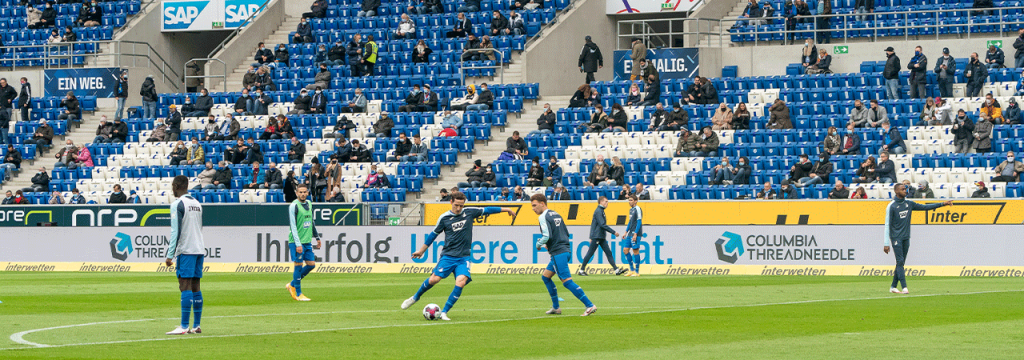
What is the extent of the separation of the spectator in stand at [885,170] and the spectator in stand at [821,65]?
6327 millimetres

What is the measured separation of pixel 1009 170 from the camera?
28.2 meters

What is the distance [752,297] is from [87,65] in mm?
33162

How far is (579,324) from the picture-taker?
1435 cm

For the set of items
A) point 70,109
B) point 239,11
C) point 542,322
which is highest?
point 239,11

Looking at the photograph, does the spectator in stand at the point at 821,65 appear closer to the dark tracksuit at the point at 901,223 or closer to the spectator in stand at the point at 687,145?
the spectator in stand at the point at 687,145

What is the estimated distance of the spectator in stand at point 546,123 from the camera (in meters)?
36.3

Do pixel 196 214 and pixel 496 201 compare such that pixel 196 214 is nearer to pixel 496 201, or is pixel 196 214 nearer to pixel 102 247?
pixel 496 201

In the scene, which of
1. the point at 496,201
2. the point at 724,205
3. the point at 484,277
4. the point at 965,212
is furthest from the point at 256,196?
the point at 965,212

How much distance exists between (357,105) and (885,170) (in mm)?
16565

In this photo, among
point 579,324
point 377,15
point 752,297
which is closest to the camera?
point 579,324

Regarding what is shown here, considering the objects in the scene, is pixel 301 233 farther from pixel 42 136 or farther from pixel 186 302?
pixel 42 136

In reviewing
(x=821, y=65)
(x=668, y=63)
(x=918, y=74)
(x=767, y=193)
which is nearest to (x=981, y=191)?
(x=767, y=193)

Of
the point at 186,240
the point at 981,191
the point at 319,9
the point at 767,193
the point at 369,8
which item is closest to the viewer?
the point at 186,240

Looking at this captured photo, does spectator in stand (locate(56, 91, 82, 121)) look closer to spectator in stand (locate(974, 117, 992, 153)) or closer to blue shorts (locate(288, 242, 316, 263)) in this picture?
blue shorts (locate(288, 242, 316, 263))
